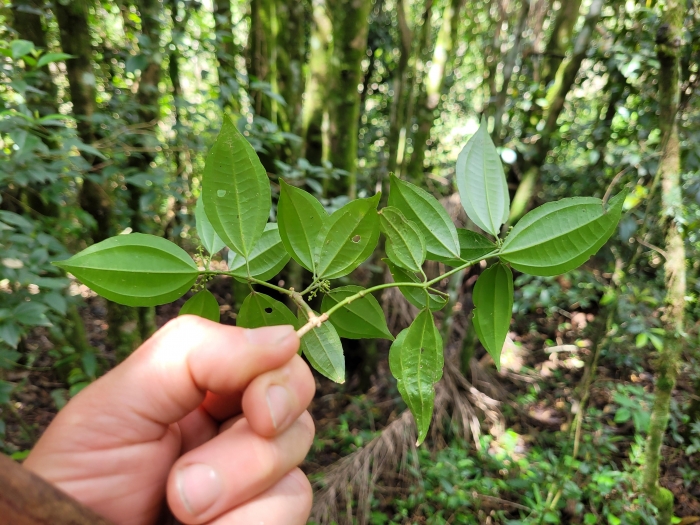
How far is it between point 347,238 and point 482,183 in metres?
0.21

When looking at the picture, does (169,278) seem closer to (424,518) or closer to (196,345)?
(196,345)

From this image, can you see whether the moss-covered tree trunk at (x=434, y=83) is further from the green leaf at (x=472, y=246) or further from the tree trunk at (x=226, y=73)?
the green leaf at (x=472, y=246)

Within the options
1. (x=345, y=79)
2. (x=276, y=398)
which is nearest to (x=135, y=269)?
(x=276, y=398)

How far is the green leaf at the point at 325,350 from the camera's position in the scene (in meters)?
0.47

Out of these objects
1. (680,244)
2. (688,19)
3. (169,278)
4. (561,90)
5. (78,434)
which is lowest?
(78,434)

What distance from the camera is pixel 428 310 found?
47 centimetres

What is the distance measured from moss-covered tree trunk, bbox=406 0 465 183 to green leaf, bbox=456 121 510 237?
224cm

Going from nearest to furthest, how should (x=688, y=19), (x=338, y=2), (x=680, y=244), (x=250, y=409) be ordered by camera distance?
(x=250, y=409), (x=680, y=244), (x=688, y=19), (x=338, y=2)

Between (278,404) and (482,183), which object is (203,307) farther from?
(482,183)

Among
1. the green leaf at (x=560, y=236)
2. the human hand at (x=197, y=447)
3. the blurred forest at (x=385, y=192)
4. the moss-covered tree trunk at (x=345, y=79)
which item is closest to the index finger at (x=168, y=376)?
the human hand at (x=197, y=447)

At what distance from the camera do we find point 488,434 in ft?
7.35

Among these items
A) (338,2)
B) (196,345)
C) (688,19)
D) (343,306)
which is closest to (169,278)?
(196,345)

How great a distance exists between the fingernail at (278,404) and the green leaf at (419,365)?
0.14 metres

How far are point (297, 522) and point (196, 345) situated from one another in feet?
0.91
